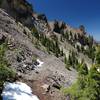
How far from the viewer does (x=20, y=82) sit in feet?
122

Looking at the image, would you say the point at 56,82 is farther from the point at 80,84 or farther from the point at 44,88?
the point at 80,84

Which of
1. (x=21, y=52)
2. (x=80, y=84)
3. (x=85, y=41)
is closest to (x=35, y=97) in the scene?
(x=80, y=84)

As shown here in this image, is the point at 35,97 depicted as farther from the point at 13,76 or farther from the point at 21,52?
the point at 21,52

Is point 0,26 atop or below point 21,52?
atop

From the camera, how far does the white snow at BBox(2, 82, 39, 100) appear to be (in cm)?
3111

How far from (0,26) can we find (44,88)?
31060 mm

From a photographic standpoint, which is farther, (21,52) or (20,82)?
(21,52)

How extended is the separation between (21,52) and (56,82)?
13240mm

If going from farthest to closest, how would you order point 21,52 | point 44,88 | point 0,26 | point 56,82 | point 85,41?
1. point 85,41
2. point 0,26
3. point 21,52
4. point 56,82
5. point 44,88

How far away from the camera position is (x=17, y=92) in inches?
1287

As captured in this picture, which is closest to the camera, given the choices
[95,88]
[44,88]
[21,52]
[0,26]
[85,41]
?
[95,88]

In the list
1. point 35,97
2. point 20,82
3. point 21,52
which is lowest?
point 35,97

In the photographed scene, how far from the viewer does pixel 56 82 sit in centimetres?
3969

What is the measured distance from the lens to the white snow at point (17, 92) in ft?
102
